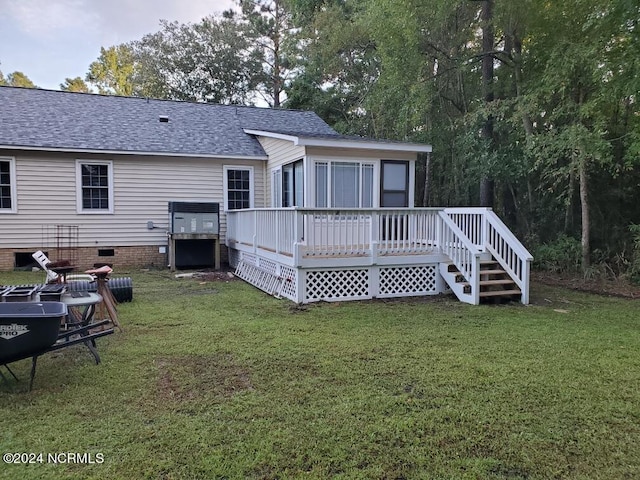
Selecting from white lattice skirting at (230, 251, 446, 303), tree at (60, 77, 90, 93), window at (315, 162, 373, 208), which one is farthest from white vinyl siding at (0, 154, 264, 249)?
tree at (60, 77, 90, 93)

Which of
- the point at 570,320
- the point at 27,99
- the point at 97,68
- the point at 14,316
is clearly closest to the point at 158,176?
the point at 27,99

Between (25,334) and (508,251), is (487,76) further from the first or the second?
(25,334)

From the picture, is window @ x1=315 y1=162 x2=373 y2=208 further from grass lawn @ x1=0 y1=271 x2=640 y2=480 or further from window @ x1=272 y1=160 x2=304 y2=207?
grass lawn @ x1=0 y1=271 x2=640 y2=480

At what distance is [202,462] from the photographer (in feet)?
7.55

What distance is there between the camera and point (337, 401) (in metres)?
3.07

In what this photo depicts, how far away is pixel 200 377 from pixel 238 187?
8750 mm

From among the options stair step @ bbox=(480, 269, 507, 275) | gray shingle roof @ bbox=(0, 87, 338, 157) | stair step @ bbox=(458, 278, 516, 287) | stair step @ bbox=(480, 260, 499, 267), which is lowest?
stair step @ bbox=(458, 278, 516, 287)

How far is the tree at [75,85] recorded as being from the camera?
96.5 ft

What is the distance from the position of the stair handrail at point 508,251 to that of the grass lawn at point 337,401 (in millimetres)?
1297

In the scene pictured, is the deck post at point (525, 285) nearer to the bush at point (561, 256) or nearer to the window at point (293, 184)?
the bush at point (561, 256)

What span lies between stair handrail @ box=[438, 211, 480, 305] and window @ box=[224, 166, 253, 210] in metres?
6.08

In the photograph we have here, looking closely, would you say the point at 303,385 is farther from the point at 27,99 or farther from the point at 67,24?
the point at 67,24

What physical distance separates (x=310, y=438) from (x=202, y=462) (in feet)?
2.07

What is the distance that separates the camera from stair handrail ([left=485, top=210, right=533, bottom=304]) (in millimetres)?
6668
